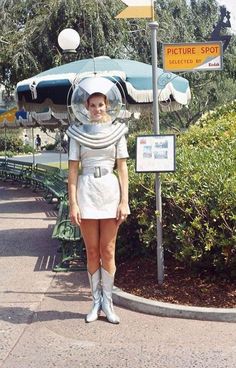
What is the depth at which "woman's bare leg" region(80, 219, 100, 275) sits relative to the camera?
15.8ft

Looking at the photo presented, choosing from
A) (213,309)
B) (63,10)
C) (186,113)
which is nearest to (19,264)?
(213,309)

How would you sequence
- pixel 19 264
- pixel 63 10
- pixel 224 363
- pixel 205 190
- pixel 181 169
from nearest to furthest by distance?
1. pixel 224 363
2. pixel 205 190
3. pixel 181 169
4. pixel 19 264
5. pixel 63 10

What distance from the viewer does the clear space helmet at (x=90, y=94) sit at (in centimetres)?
471

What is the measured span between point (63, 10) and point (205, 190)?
1093 centimetres

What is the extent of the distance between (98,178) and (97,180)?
0.06 ft

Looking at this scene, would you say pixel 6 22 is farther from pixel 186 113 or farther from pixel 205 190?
pixel 186 113

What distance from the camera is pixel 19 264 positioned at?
7.26 metres

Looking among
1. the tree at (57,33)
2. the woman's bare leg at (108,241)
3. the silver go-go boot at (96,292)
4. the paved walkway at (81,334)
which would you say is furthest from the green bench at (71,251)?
the tree at (57,33)

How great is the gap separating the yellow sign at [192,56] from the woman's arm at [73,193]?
4.85ft

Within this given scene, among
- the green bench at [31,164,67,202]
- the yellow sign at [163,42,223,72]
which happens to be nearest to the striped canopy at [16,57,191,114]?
the yellow sign at [163,42,223,72]

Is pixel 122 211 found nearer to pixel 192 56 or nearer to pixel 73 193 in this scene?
pixel 73 193

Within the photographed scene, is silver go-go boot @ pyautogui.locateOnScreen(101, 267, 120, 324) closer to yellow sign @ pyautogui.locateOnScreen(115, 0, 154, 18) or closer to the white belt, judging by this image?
the white belt

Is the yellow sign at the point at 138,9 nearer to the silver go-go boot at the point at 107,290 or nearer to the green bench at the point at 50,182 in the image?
the silver go-go boot at the point at 107,290

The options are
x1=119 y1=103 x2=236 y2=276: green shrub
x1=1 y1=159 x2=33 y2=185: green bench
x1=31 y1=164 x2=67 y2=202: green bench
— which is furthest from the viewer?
x1=1 y1=159 x2=33 y2=185: green bench
